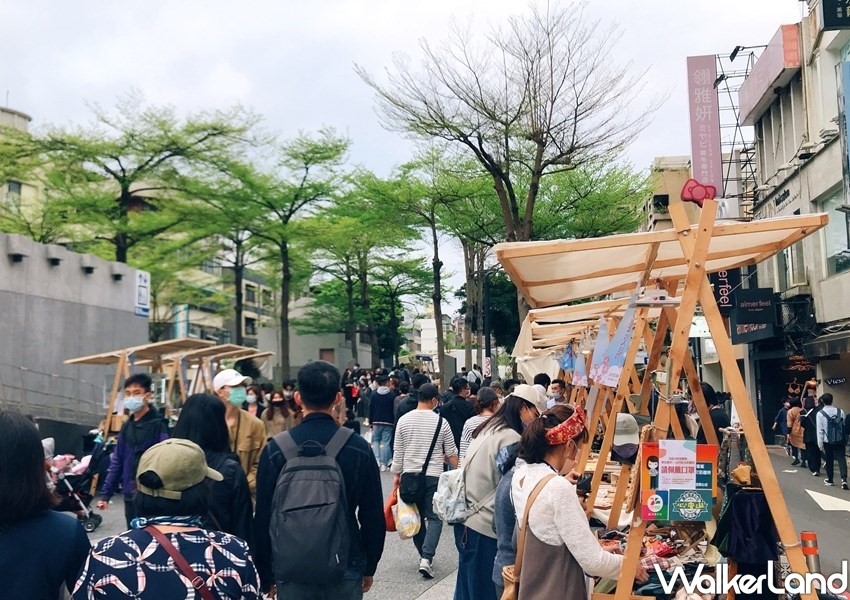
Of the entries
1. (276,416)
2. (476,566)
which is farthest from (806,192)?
(476,566)

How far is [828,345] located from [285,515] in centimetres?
1681

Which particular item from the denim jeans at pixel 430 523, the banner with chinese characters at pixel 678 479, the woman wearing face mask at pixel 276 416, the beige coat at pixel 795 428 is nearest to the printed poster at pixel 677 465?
the banner with chinese characters at pixel 678 479

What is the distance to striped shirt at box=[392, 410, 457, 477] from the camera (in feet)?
22.3

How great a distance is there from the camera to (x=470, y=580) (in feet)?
16.1

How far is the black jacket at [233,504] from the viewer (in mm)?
3422

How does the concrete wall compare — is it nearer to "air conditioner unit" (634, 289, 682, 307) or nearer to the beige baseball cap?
"air conditioner unit" (634, 289, 682, 307)

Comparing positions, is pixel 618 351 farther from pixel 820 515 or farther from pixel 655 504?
pixel 820 515

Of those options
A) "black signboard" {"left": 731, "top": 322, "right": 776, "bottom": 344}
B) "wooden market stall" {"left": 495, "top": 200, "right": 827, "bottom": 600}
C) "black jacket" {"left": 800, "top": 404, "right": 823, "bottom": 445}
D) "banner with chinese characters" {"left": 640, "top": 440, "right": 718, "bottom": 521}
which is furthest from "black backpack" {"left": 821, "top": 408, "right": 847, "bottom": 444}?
"banner with chinese characters" {"left": 640, "top": 440, "right": 718, "bottom": 521}

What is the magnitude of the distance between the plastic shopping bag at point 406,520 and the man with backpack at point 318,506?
2.72 m

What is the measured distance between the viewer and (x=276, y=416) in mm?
9594

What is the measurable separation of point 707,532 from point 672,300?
1.72 metres

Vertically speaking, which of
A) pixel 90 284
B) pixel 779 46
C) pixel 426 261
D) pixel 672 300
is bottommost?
pixel 672 300

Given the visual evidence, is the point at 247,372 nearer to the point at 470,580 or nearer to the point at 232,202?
the point at 232,202

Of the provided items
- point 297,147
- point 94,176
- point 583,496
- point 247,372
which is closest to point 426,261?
point 297,147
